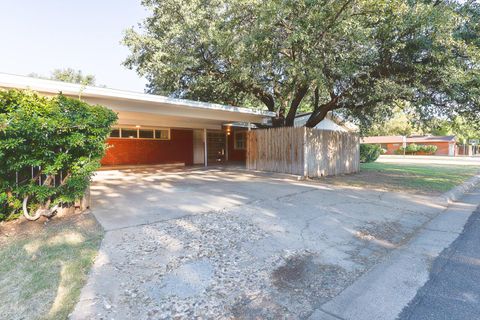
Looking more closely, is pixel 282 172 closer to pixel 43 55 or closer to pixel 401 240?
pixel 401 240

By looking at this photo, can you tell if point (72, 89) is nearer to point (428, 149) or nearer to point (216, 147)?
point (216, 147)

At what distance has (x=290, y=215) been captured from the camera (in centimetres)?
545

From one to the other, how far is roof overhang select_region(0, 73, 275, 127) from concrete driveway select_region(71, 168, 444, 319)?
10.3 ft

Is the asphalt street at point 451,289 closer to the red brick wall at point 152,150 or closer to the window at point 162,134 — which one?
the red brick wall at point 152,150

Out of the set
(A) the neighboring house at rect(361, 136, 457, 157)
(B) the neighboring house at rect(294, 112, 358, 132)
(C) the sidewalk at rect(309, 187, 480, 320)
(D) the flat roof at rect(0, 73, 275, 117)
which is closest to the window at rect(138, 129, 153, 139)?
(D) the flat roof at rect(0, 73, 275, 117)

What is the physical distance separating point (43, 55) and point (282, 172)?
26.0 meters

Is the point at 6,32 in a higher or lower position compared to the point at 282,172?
higher

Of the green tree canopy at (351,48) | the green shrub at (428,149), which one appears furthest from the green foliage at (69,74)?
the green shrub at (428,149)

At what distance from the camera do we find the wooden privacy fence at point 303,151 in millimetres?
10648

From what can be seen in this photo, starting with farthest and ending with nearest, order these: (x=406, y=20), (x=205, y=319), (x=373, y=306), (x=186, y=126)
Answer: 1. (x=186, y=126)
2. (x=406, y=20)
3. (x=373, y=306)
4. (x=205, y=319)

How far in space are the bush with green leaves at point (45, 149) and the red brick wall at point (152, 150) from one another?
9526mm

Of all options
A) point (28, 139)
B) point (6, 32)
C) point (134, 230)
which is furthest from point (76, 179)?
point (6, 32)

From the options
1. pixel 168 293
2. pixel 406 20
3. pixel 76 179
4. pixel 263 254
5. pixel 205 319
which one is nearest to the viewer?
pixel 205 319

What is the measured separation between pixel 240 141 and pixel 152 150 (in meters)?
6.18
